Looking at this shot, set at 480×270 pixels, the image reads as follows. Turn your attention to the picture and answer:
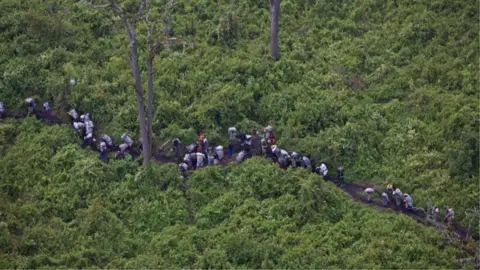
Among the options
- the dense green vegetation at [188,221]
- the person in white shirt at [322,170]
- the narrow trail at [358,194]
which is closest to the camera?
the dense green vegetation at [188,221]

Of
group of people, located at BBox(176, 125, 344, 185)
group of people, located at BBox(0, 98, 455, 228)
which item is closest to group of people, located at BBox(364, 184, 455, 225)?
group of people, located at BBox(0, 98, 455, 228)

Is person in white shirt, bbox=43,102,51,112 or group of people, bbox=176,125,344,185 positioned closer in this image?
group of people, bbox=176,125,344,185

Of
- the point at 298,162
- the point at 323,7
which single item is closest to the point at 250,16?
the point at 323,7

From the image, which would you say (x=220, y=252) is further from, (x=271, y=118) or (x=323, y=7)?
(x=323, y=7)

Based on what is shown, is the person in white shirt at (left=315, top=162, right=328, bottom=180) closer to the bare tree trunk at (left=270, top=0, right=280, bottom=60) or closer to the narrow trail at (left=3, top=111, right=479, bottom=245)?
the narrow trail at (left=3, top=111, right=479, bottom=245)

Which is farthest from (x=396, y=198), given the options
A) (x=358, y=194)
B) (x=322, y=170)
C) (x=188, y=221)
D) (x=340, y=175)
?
(x=188, y=221)

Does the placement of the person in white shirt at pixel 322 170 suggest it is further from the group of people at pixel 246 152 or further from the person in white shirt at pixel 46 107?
the person in white shirt at pixel 46 107

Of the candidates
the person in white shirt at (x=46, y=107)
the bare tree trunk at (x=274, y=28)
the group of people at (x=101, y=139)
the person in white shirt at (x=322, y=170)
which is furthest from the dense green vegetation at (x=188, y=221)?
the bare tree trunk at (x=274, y=28)
